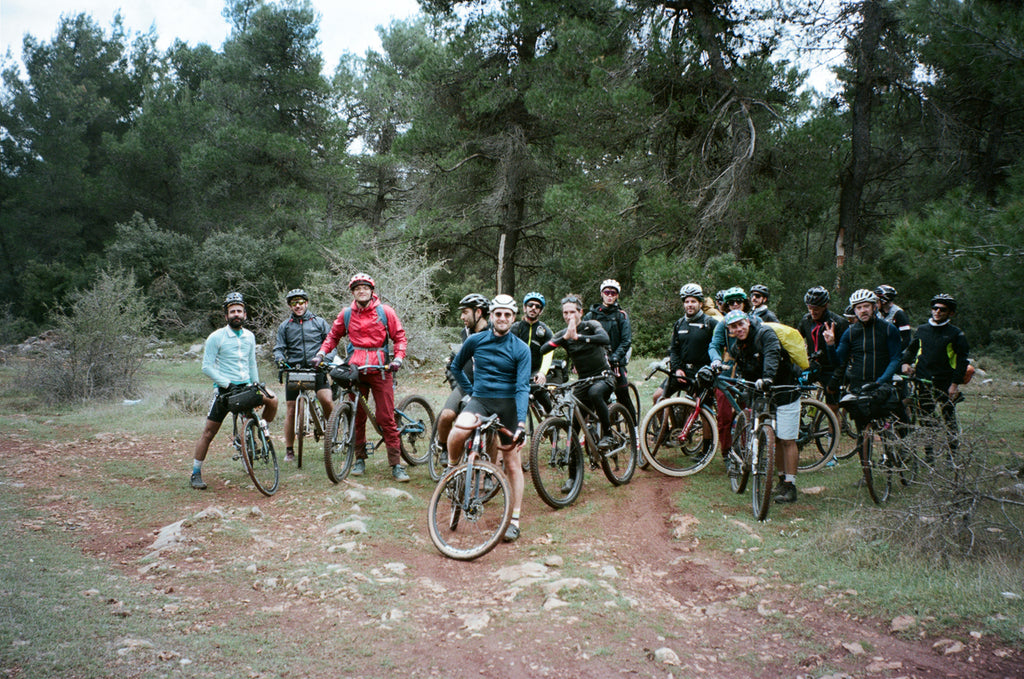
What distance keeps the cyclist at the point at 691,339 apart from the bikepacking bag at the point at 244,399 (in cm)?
441

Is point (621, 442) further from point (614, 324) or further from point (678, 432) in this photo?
point (614, 324)

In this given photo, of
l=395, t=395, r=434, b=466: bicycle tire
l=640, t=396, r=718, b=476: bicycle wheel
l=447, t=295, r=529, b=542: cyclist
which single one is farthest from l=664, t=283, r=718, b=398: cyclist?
l=395, t=395, r=434, b=466: bicycle tire

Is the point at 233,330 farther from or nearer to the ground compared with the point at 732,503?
farther from the ground

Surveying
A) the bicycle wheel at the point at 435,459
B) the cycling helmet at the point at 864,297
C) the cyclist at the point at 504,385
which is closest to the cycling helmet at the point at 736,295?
the cycling helmet at the point at 864,297

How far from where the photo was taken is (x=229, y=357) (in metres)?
6.65

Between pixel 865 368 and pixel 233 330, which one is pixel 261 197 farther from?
pixel 865 368

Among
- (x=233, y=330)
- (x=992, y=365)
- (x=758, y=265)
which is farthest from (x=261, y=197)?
(x=992, y=365)

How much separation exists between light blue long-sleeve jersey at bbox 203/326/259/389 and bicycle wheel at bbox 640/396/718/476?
4.17m

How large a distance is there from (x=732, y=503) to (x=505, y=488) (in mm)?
2582

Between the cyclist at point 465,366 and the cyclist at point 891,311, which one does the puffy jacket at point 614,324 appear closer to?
the cyclist at point 465,366

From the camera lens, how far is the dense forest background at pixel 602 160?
1405cm

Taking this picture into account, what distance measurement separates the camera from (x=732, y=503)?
634cm

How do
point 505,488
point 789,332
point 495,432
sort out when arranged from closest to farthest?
1. point 505,488
2. point 495,432
3. point 789,332

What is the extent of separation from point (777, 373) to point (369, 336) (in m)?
4.11
